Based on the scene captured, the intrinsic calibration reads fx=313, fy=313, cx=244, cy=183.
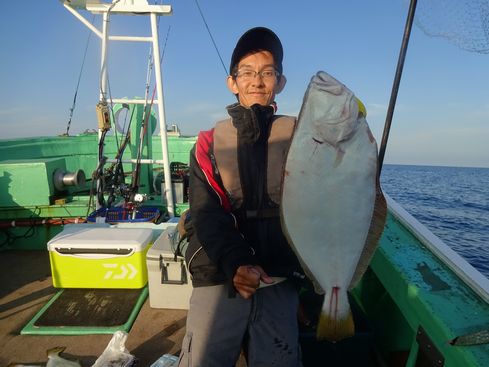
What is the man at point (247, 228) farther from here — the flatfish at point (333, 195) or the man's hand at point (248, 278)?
the flatfish at point (333, 195)

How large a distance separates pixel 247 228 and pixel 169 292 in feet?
5.56

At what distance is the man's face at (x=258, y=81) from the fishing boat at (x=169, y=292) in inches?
30.9

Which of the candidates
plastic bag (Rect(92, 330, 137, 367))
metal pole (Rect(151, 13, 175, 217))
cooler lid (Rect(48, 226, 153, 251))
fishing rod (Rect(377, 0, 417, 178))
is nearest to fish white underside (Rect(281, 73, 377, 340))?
fishing rod (Rect(377, 0, 417, 178))

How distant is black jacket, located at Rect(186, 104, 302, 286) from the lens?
5.88 ft

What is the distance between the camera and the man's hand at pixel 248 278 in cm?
155

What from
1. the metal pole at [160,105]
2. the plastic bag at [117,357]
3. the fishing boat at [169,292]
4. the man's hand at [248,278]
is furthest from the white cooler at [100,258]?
the man's hand at [248,278]

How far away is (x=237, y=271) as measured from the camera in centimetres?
160

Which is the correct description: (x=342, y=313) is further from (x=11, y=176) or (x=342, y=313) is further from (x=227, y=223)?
(x=11, y=176)

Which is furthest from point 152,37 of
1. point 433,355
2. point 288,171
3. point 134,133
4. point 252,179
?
point 433,355

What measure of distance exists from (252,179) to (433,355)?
4.12 feet

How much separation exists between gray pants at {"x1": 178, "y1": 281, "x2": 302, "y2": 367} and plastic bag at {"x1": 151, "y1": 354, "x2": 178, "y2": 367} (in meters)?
0.63

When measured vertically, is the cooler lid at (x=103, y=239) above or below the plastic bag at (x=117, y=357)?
above

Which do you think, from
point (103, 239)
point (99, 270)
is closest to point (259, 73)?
point (103, 239)

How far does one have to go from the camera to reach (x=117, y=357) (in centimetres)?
236
